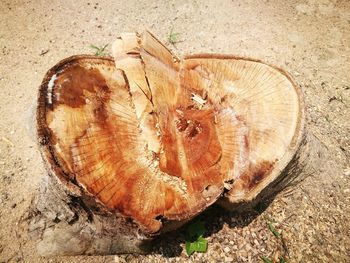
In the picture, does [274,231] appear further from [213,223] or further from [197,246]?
[197,246]

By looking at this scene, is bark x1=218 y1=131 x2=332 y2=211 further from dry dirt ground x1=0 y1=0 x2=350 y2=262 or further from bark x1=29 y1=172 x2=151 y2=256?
bark x1=29 y1=172 x2=151 y2=256

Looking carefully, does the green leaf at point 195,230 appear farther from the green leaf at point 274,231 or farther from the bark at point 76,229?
the green leaf at point 274,231

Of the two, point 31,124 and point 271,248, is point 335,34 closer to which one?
point 271,248

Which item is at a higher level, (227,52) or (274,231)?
(227,52)

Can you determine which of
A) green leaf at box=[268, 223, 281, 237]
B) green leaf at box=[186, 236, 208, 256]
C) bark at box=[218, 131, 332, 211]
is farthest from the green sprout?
green leaf at box=[268, 223, 281, 237]

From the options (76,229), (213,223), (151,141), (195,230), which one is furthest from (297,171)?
(76,229)

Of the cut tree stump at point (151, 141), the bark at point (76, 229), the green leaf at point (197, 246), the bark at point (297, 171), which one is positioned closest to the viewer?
the cut tree stump at point (151, 141)

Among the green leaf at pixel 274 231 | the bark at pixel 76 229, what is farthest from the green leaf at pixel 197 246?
the green leaf at pixel 274 231
